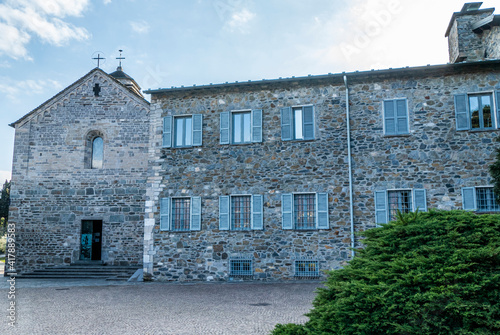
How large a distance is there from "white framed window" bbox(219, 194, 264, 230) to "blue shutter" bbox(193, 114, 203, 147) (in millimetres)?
2132

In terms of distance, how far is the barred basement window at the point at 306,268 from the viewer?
14461mm

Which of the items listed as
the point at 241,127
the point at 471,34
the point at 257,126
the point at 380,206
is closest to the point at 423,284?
the point at 380,206

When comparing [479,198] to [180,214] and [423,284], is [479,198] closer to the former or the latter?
[180,214]

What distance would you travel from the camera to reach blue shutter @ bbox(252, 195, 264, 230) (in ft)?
49.0

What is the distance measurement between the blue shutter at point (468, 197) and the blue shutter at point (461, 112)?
1908 mm

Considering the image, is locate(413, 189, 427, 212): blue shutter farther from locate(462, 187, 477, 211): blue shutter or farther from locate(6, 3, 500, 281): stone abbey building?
locate(462, 187, 477, 211): blue shutter

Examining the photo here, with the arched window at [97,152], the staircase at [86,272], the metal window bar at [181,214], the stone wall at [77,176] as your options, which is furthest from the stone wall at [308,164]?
the arched window at [97,152]

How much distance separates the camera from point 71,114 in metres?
19.7

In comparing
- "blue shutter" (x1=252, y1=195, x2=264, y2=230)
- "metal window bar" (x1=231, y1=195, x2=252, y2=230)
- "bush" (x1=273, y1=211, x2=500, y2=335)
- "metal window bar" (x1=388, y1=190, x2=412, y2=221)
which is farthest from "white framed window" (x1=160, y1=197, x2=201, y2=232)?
"bush" (x1=273, y1=211, x2=500, y2=335)

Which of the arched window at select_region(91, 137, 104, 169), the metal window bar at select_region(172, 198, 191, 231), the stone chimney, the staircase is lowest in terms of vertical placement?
the staircase

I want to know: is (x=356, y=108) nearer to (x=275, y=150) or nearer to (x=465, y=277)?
(x=275, y=150)

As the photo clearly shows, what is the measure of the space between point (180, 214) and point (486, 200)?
984 cm

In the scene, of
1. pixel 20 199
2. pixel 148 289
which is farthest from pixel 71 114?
pixel 148 289

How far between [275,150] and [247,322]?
7.88 m
